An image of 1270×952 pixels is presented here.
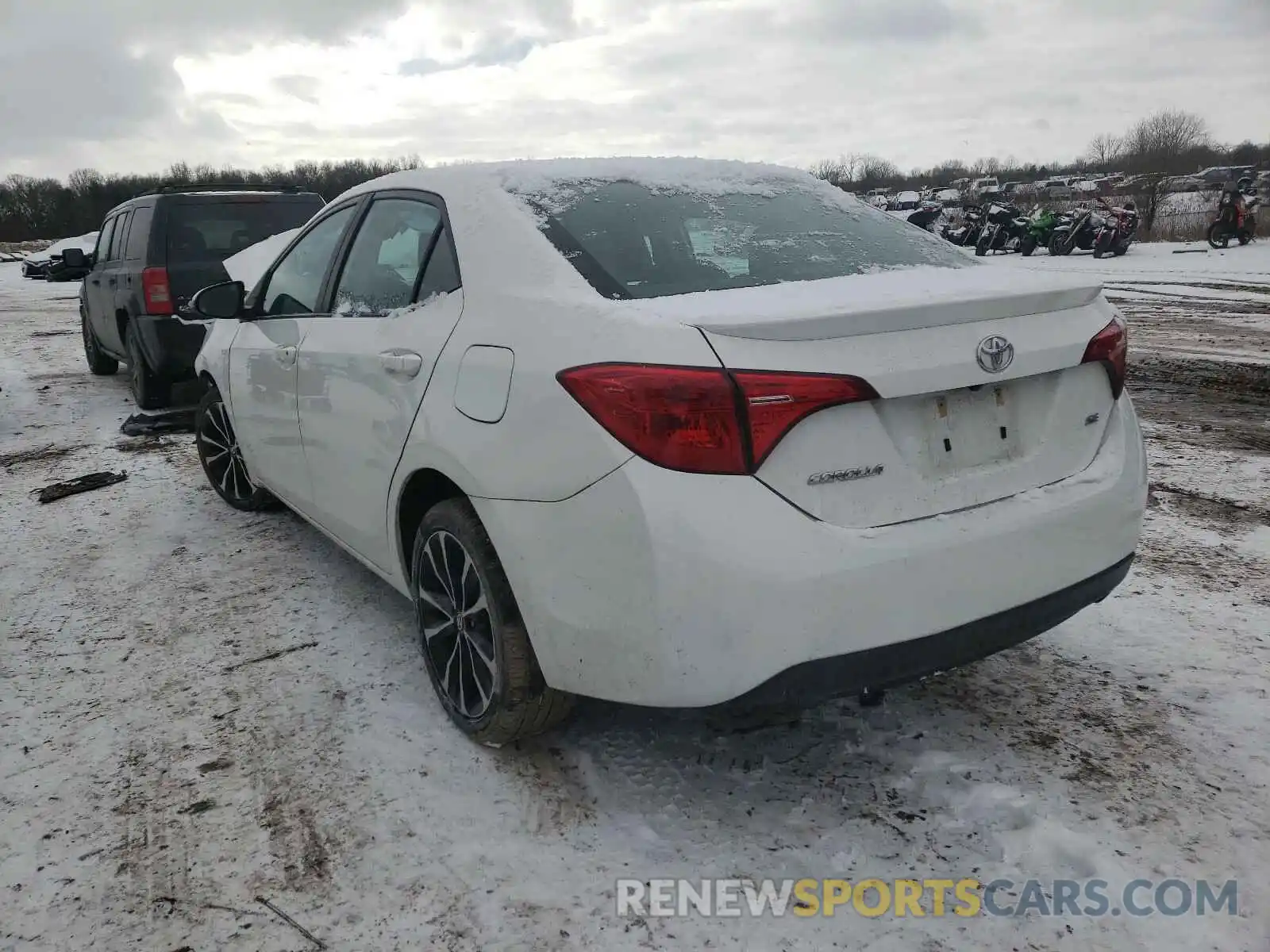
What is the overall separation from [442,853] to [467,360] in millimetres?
1229

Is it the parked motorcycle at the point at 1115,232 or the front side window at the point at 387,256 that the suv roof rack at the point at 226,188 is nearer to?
the front side window at the point at 387,256

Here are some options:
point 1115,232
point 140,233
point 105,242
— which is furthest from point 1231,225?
point 105,242

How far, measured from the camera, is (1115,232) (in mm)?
19625

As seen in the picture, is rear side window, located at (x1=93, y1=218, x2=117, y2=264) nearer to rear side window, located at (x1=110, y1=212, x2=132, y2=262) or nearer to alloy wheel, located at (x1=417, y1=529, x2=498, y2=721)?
rear side window, located at (x1=110, y1=212, x2=132, y2=262)

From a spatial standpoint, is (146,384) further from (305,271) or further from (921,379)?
(921,379)

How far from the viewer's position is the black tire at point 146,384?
24.5 ft

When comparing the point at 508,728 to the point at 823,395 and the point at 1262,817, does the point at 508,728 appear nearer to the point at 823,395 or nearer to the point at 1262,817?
the point at 823,395

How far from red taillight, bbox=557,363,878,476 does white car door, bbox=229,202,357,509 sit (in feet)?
6.58

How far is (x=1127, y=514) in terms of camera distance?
2.35m

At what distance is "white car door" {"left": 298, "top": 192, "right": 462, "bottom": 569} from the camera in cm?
264

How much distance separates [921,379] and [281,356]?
2.59 meters

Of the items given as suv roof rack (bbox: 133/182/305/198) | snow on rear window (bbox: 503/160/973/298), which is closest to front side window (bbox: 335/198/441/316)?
snow on rear window (bbox: 503/160/973/298)

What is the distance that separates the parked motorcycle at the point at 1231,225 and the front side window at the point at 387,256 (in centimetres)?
2221

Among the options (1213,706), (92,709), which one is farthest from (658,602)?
(92,709)
